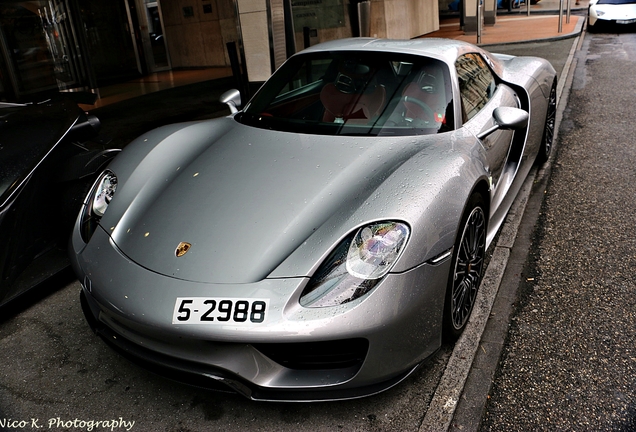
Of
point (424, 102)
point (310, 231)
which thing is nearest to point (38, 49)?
A: point (424, 102)

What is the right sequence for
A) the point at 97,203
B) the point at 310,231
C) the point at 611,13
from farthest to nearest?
the point at 611,13 → the point at 97,203 → the point at 310,231

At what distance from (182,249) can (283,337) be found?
621 millimetres

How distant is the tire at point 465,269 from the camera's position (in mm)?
2402

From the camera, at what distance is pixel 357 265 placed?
2.10m

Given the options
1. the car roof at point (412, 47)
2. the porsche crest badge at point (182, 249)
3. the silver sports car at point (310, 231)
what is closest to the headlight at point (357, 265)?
the silver sports car at point (310, 231)

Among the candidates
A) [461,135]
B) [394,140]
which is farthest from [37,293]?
[461,135]

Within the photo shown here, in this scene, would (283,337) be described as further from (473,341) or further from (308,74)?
(308,74)

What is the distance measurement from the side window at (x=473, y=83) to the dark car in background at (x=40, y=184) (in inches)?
94.2

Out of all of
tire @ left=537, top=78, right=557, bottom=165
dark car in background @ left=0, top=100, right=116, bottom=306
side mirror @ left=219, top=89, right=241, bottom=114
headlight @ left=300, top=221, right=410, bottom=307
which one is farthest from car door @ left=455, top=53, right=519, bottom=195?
dark car in background @ left=0, top=100, right=116, bottom=306

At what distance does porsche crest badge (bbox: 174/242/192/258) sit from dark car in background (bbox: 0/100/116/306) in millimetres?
1296

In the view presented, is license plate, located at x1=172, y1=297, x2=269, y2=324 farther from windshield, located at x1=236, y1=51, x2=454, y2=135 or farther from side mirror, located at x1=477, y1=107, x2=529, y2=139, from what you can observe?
side mirror, located at x1=477, y1=107, x2=529, y2=139

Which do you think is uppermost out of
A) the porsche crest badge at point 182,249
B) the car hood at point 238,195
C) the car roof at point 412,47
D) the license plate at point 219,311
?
the car roof at point 412,47

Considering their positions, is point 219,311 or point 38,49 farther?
point 38,49

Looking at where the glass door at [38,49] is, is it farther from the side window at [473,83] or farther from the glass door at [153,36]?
the side window at [473,83]
